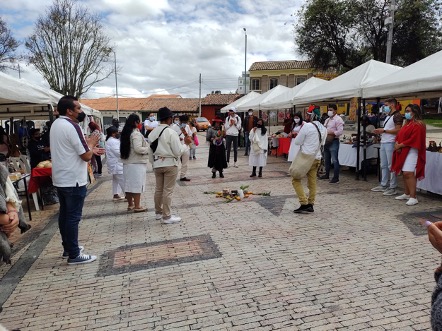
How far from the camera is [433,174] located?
6707 millimetres

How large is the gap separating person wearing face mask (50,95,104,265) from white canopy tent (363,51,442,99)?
17.6ft

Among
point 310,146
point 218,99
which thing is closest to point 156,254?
point 310,146

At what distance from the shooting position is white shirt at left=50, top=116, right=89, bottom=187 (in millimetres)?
3789

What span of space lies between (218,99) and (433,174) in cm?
4654

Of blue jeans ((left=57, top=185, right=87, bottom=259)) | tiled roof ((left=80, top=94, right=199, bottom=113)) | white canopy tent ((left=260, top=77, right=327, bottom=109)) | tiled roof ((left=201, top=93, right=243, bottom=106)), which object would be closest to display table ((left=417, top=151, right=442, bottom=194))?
white canopy tent ((left=260, top=77, right=327, bottom=109))

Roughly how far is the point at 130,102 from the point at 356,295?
60184mm

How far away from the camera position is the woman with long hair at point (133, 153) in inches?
231

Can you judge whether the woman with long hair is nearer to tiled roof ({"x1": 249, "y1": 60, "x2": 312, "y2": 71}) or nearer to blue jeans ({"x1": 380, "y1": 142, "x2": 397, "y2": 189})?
blue jeans ({"x1": 380, "y1": 142, "x2": 397, "y2": 189})

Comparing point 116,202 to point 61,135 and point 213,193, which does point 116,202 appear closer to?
point 213,193

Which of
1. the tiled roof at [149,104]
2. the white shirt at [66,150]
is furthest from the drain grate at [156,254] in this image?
the tiled roof at [149,104]

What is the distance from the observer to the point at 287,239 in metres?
4.68

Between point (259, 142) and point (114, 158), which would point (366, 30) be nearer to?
point (259, 142)

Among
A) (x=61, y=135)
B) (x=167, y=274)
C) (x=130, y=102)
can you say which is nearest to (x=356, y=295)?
(x=167, y=274)

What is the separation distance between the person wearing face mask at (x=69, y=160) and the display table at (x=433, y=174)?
243 inches
